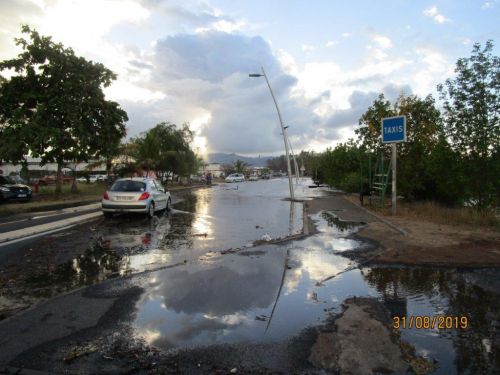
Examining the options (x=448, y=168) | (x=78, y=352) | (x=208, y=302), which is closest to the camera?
(x=78, y=352)

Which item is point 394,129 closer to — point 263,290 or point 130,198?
point 130,198

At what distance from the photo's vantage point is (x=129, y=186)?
1577cm

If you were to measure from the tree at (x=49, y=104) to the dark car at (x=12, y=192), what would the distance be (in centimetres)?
159

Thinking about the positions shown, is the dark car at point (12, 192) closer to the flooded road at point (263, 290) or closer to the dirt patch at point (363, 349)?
the flooded road at point (263, 290)

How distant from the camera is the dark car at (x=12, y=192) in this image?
23.4 metres

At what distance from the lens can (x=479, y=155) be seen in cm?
1376

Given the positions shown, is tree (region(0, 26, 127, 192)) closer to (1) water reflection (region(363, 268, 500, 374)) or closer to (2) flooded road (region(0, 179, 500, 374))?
(2) flooded road (region(0, 179, 500, 374))

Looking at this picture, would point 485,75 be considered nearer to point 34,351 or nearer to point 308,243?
point 308,243

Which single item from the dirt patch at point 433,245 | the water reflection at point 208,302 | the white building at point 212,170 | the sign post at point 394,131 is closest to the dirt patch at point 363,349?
the water reflection at point 208,302

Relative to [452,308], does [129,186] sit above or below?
above

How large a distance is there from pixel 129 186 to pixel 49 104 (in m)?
11.9

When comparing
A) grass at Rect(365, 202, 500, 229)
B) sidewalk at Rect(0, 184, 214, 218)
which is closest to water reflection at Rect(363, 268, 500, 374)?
grass at Rect(365, 202, 500, 229)

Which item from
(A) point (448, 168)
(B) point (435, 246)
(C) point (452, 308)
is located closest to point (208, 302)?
(C) point (452, 308)

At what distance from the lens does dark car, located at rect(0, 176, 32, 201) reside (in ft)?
76.9
